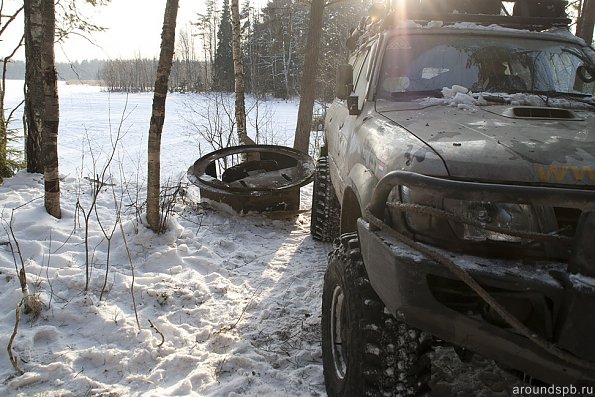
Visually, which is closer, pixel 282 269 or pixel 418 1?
pixel 418 1

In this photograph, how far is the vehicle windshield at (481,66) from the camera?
124 inches

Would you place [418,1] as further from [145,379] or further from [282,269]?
[145,379]

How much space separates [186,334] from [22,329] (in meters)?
1.10

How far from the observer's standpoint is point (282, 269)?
4488mm

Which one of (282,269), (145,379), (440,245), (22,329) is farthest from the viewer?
(282,269)

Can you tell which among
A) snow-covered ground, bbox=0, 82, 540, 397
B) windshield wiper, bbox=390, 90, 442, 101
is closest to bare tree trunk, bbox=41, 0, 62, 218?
snow-covered ground, bbox=0, 82, 540, 397

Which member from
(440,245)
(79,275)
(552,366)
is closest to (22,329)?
(79,275)

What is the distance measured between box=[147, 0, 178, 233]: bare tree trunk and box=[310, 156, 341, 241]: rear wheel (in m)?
1.86

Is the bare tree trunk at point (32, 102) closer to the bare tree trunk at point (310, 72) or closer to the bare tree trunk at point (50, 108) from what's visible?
the bare tree trunk at point (50, 108)

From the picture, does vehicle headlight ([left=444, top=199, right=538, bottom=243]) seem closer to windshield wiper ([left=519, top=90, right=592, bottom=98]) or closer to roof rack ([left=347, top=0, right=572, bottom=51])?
windshield wiper ([left=519, top=90, right=592, bottom=98])

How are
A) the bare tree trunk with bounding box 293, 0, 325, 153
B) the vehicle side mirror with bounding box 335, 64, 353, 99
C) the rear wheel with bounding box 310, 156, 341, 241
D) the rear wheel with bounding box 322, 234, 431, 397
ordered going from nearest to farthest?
the rear wheel with bounding box 322, 234, 431, 397
the vehicle side mirror with bounding box 335, 64, 353, 99
the rear wheel with bounding box 310, 156, 341, 241
the bare tree trunk with bounding box 293, 0, 325, 153

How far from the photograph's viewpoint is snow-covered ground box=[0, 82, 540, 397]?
2547mm

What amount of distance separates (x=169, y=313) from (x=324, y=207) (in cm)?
229

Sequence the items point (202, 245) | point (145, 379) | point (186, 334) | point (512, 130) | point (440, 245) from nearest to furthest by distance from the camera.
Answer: point (440, 245) → point (512, 130) → point (145, 379) → point (186, 334) → point (202, 245)
